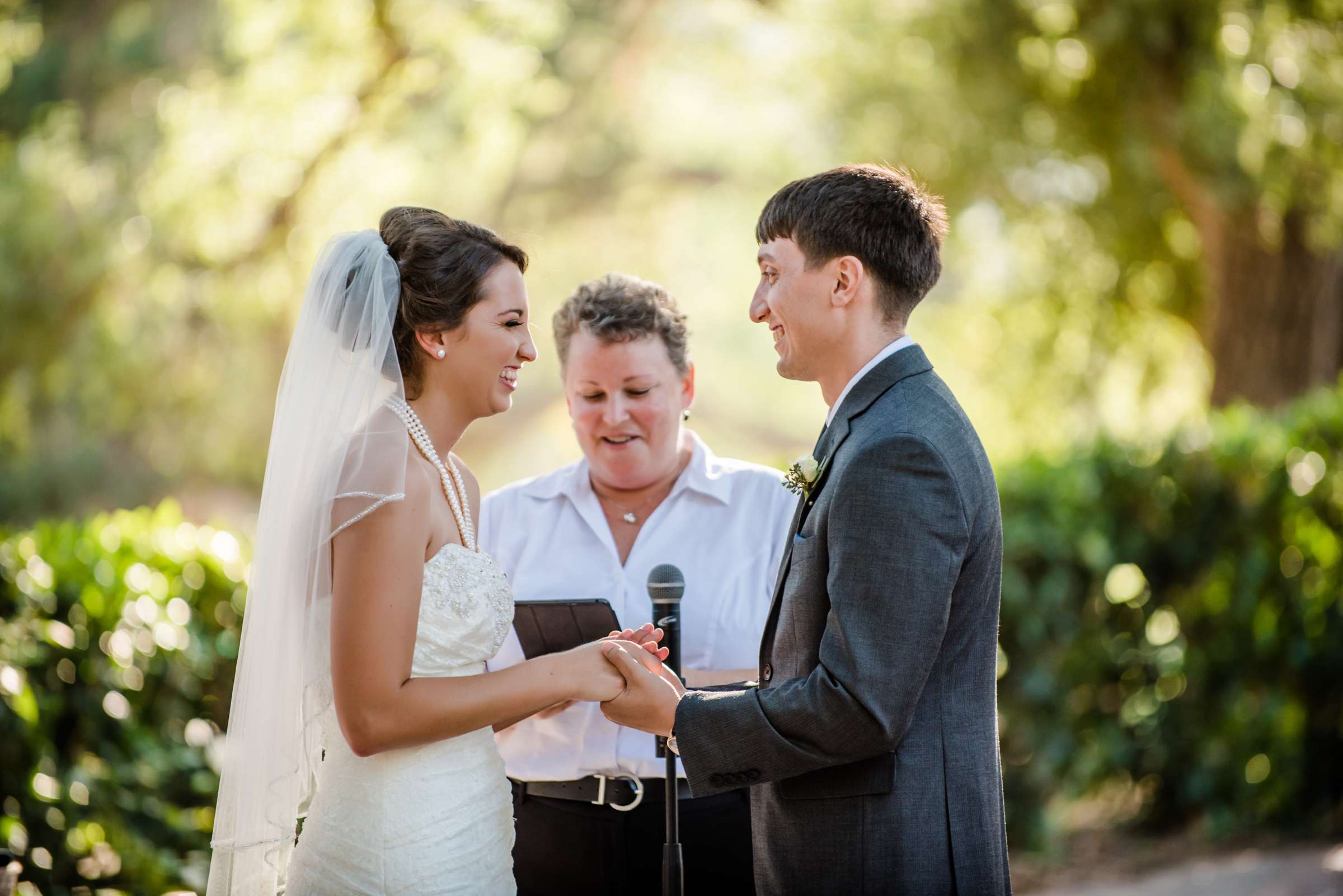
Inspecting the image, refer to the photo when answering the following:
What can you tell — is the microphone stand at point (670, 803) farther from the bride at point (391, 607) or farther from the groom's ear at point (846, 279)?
the groom's ear at point (846, 279)

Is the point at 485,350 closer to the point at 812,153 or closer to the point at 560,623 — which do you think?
the point at 560,623

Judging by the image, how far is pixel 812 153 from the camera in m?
17.1

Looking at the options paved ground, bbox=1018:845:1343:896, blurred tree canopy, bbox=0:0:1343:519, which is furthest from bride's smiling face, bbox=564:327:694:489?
paved ground, bbox=1018:845:1343:896

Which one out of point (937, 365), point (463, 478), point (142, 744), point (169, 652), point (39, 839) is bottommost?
point (39, 839)

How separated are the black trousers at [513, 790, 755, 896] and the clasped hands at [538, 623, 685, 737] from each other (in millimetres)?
652

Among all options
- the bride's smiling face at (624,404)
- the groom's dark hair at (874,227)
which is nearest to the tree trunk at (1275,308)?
the bride's smiling face at (624,404)

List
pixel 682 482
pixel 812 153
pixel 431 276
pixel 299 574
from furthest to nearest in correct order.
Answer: pixel 812 153 < pixel 682 482 < pixel 431 276 < pixel 299 574

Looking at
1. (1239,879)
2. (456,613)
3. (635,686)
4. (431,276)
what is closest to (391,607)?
(456,613)

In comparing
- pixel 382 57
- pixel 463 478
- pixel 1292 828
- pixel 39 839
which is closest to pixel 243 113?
pixel 382 57

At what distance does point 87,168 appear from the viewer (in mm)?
11375

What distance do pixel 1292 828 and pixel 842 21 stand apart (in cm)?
852

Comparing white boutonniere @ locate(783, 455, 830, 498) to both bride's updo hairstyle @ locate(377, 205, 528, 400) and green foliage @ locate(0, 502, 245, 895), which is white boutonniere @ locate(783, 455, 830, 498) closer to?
bride's updo hairstyle @ locate(377, 205, 528, 400)

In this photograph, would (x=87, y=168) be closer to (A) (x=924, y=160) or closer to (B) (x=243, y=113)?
(B) (x=243, y=113)

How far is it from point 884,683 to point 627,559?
53.5 inches
